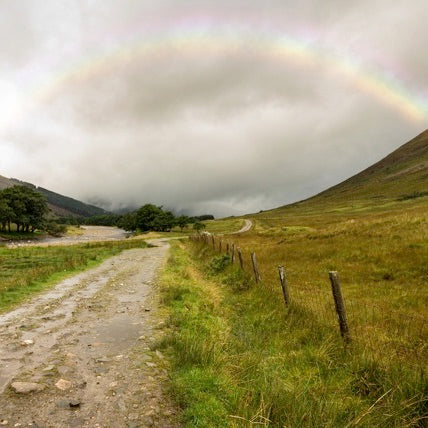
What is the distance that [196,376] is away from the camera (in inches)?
277

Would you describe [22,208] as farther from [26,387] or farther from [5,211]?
[26,387]

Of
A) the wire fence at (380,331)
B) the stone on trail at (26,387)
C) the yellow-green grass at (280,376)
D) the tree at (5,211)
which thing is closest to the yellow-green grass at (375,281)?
the wire fence at (380,331)

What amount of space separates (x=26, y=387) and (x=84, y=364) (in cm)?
148

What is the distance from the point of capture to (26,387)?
676 cm

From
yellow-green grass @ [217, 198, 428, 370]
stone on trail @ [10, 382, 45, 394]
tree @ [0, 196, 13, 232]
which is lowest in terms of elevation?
yellow-green grass @ [217, 198, 428, 370]

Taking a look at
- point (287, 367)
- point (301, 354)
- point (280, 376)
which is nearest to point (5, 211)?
point (301, 354)

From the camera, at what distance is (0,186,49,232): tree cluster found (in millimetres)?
108250

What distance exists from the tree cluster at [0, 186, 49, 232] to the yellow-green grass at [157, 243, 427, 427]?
11118 cm

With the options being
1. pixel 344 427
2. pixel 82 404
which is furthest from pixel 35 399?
pixel 344 427

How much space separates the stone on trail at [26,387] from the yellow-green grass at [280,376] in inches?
98.4

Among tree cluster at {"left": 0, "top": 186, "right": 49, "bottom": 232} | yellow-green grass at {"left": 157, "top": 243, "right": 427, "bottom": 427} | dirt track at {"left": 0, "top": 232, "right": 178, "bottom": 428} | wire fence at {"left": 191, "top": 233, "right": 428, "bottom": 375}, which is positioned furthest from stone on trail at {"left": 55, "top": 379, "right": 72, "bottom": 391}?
tree cluster at {"left": 0, "top": 186, "right": 49, "bottom": 232}

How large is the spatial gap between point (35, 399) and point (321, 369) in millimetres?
5758

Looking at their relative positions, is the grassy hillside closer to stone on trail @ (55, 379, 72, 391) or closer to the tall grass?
the tall grass

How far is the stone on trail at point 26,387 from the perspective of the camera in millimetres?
6609
